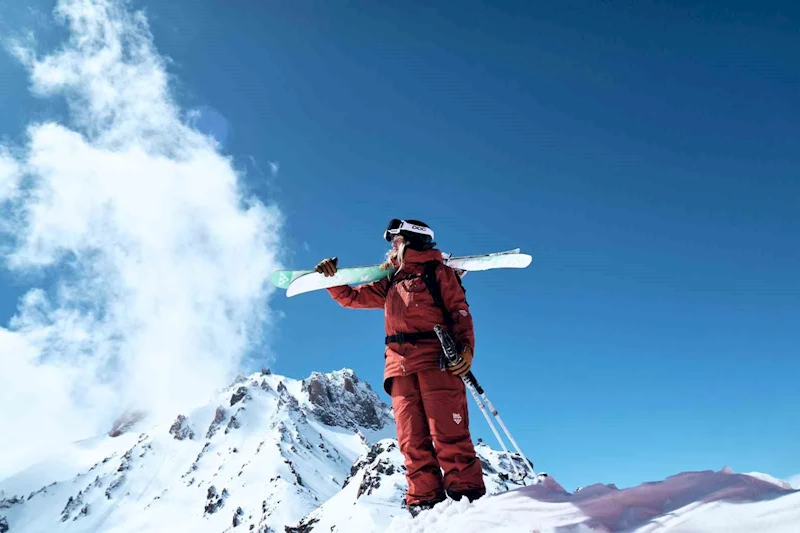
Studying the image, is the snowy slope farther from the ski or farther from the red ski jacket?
the red ski jacket

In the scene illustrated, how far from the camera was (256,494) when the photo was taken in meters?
120

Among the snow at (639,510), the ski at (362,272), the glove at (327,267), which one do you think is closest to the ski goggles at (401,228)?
the ski at (362,272)

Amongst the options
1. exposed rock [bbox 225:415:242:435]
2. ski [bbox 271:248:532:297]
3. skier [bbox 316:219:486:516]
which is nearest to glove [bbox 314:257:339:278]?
skier [bbox 316:219:486:516]

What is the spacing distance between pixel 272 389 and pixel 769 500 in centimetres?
19841

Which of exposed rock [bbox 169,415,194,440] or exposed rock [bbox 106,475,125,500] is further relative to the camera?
exposed rock [bbox 169,415,194,440]

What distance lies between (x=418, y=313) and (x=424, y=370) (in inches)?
26.6

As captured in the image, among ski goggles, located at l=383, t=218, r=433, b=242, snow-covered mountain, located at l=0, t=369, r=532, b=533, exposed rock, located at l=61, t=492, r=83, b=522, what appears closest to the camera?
ski goggles, located at l=383, t=218, r=433, b=242

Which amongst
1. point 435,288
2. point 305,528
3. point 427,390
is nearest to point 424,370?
point 427,390

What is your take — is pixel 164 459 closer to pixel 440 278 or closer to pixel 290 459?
pixel 290 459

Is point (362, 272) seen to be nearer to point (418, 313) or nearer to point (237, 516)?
point (418, 313)

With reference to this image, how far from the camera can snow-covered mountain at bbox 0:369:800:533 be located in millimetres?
2959

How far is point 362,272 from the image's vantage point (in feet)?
21.9

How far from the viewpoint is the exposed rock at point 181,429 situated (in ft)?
586

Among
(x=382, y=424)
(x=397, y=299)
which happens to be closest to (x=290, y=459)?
(x=382, y=424)
